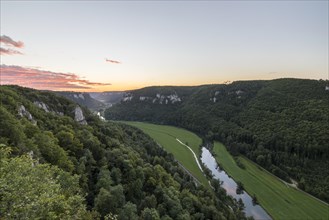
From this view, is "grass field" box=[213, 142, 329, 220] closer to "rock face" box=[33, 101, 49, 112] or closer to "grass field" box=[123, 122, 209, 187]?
"grass field" box=[123, 122, 209, 187]

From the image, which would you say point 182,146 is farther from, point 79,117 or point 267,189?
point 79,117

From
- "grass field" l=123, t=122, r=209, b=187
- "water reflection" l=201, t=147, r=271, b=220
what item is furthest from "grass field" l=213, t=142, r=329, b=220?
"grass field" l=123, t=122, r=209, b=187

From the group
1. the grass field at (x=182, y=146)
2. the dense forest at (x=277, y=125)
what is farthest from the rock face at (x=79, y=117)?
the dense forest at (x=277, y=125)

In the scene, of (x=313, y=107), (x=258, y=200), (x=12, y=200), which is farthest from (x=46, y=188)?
(x=313, y=107)

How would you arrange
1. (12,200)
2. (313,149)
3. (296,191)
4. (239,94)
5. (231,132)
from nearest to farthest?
1. (12,200)
2. (296,191)
3. (313,149)
4. (231,132)
5. (239,94)

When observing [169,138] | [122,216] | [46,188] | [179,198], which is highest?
[46,188]

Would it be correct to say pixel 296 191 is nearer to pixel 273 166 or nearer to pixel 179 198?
pixel 273 166
